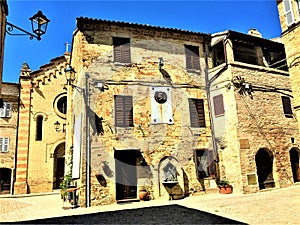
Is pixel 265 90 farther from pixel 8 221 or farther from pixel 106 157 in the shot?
pixel 8 221

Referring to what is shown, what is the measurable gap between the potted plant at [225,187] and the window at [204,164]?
61 cm

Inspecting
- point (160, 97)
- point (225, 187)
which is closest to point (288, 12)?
point (160, 97)

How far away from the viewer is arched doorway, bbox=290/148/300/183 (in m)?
14.3

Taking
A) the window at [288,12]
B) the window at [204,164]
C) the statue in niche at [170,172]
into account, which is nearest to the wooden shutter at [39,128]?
the statue in niche at [170,172]

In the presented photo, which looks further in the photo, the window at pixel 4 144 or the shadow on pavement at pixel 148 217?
the window at pixel 4 144

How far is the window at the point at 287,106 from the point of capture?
14.7m

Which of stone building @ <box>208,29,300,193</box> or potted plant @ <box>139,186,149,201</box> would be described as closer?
potted plant @ <box>139,186,149,201</box>

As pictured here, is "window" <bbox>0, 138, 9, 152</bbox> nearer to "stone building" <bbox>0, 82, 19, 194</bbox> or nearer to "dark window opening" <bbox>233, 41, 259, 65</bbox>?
"stone building" <bbox>0, 82, 19, 194</bbox>

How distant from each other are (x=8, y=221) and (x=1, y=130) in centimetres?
1170

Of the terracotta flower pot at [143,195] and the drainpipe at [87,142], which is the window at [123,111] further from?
the terracotta flower pot at [143,195]

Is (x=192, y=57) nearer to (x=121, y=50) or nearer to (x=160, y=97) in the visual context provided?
(x=160, y=97)

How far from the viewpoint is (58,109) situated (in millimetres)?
20234

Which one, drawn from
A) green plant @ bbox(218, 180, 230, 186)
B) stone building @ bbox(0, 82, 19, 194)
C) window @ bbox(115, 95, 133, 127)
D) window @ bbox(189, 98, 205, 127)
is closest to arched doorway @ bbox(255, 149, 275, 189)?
green plant @ bbox(218, 180, 230, 186)

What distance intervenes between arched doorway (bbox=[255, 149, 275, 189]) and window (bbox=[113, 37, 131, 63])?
847 cm
